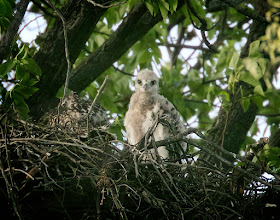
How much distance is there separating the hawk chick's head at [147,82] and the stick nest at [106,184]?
71.1 inches

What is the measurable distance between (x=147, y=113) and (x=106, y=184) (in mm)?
2043

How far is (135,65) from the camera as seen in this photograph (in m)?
6.07

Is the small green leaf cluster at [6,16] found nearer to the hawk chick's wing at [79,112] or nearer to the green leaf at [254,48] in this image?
Answer: the hawk chick's wing at [79,112]

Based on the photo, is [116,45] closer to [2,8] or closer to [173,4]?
[173,4]

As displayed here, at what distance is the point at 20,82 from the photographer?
3408 mm

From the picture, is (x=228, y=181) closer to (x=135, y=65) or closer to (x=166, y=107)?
(x=166, y=107)

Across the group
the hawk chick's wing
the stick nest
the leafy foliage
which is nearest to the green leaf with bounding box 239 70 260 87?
the leafy foliage

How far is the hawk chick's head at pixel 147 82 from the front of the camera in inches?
191

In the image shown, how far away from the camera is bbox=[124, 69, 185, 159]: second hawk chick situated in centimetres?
473

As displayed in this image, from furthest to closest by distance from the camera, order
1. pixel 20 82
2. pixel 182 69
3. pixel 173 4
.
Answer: pixel 182 69
pixel 173 4
pixel 20 82

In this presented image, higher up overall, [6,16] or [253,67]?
[253,67]

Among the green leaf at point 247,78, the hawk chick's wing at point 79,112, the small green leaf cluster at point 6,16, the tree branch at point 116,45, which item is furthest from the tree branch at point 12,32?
the green leaf at point 247,78

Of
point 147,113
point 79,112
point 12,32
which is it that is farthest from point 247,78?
point 12,32

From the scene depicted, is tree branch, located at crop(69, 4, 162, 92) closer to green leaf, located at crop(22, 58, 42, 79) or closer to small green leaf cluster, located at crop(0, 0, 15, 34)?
green leaf, located at crop(22, 58, 42, 79)
